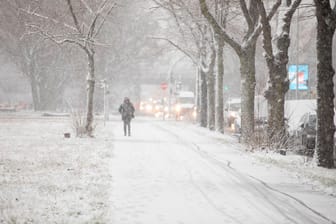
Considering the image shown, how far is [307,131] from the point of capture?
797 inches

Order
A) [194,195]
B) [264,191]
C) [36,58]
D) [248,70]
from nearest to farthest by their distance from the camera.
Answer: [194,195] → [264,191] → [248,70] → [36,58]

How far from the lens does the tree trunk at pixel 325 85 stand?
14.7m

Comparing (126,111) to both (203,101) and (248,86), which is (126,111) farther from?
(203,101)

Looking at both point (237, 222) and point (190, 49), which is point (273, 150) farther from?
point (190, 49)

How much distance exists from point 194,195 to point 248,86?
36.1 ft

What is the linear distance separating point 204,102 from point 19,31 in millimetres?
19124

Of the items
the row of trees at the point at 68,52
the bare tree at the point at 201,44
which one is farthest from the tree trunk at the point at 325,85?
the row of trees at the point at 68,52

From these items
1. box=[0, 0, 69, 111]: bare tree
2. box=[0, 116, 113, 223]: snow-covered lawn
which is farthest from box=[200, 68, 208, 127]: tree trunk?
box=[0, 116, 113, 223]: snow-covered lawn

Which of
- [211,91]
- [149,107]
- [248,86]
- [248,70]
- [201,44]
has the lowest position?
[149,107]

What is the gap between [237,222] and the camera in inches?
310

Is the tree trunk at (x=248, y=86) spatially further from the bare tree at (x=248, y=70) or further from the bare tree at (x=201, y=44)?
the bare tree at (x=201, y=44)

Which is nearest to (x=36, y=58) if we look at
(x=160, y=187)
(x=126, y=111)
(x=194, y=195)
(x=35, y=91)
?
(x=35, y=91)

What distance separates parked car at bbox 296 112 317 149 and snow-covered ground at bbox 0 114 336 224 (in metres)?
3.60

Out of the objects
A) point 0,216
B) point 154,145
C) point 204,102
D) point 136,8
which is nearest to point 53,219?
point 0,216
